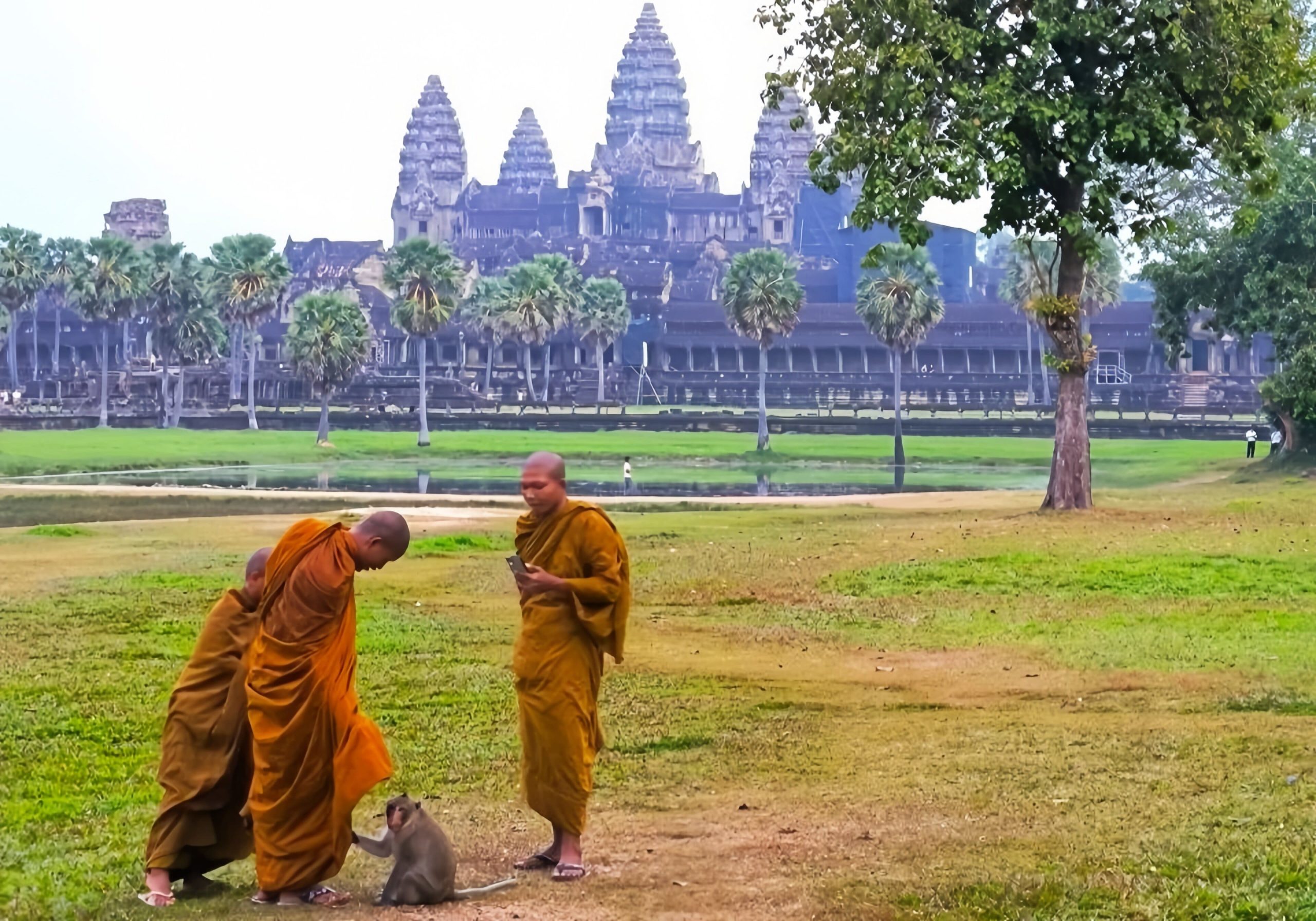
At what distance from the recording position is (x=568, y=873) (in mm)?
7605

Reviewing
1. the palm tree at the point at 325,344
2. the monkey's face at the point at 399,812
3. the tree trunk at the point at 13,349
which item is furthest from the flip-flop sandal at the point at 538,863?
the tree trunk at the point at 13,349

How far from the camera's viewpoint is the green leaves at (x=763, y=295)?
192 feet

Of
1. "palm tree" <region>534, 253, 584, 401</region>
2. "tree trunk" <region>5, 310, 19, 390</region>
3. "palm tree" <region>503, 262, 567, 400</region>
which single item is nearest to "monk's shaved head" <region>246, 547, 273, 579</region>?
"palm tree" <region>503, 262, 567, 400</region>

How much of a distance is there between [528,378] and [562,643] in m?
72.4

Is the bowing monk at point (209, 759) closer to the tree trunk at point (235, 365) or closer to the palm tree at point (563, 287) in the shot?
the tree trunk at point (235, 365)

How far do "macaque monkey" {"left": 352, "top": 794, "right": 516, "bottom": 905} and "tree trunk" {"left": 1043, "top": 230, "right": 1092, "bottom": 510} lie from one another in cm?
1865

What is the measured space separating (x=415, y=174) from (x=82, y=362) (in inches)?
1568

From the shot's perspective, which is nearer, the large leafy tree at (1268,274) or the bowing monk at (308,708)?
the bowing monk at (308,708)

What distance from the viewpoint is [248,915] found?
23.1 feet

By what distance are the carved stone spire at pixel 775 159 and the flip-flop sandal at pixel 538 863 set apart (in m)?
120

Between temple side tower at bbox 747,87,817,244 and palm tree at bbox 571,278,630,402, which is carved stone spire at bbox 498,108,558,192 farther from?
palm tree at bbox 571,278,630,402

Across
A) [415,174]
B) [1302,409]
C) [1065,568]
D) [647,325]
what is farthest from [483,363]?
[1065,568]

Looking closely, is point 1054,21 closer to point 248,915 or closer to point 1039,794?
point 1039,794

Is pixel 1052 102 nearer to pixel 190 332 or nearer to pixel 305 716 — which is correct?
pixel 305 716
